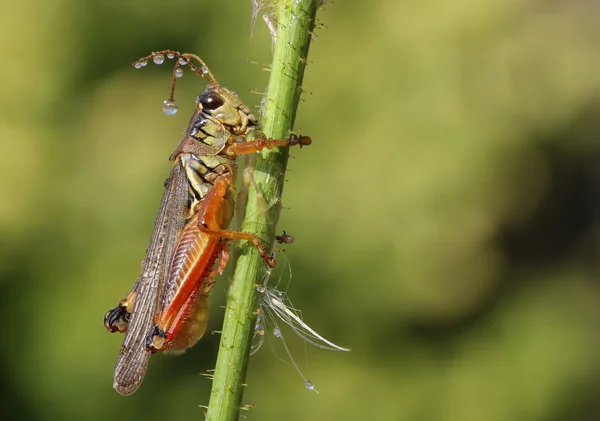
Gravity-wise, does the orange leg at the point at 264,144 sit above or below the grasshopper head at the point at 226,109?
below

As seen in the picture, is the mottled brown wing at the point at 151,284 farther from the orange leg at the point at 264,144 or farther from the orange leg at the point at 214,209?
the orange leg at the point at 264,144

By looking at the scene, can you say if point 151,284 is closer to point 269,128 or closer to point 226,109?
point 226,109

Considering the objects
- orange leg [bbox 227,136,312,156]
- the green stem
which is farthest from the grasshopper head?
the green stem

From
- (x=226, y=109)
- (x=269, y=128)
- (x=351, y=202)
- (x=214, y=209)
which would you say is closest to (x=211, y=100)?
(x=226, y=109)

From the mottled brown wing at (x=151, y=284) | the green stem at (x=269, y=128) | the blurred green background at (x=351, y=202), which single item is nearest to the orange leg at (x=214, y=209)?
the mottled brown wing at (x=151, y=284)

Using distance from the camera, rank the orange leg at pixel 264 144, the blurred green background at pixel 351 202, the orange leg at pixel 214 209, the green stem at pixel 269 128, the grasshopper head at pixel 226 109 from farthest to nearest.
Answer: the blurred green background at pixel 351 202, the grasshopper head at pixel 226 109, the orange leg at pixel 214 209, the orange leg at pixel 264 144, the green stem at pixel 269 128

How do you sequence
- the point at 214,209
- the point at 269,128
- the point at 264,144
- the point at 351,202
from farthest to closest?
the point at 351,202
the point at 214,209
the point at 264,144
the point at 269,128

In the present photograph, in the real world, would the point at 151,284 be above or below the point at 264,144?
below

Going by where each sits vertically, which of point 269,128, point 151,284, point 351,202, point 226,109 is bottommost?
point 151,284
